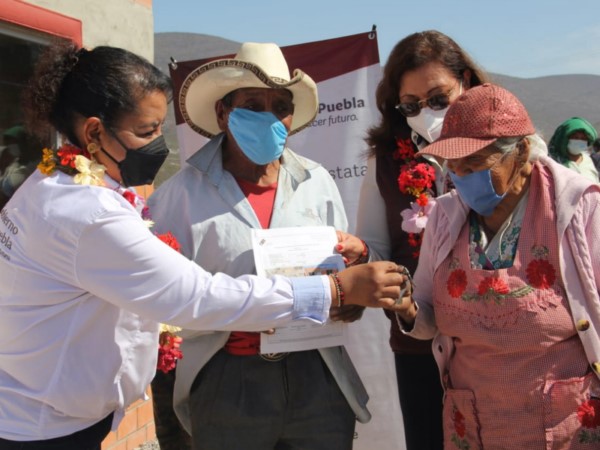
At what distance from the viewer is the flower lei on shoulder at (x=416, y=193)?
2.79 meters

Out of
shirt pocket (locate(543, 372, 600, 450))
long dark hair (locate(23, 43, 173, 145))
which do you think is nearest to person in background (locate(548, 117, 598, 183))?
shirt pocket (locate(543, 372, 600, 450))

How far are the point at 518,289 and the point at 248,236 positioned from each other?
1.04m

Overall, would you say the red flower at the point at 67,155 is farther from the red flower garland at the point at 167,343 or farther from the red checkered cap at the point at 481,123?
the red checkered cap at the point at 481,123

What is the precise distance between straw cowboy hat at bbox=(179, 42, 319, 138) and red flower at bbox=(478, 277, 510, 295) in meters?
1.15

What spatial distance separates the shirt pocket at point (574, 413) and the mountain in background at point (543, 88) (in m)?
8.40

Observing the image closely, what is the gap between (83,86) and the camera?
2.15 metres

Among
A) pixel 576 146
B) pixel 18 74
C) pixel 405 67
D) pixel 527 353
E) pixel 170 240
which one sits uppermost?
pixel 576 146

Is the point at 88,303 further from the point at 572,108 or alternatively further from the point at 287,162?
the point at 572,108

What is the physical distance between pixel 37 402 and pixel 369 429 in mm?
2809

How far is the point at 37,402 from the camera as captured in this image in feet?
6.61

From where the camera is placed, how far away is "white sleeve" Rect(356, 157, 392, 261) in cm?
299

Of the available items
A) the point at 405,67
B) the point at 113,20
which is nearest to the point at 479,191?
the point at 405,67

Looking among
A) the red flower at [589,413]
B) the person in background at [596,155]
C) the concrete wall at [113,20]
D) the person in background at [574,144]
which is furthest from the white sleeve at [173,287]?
the person in background at [596,155]

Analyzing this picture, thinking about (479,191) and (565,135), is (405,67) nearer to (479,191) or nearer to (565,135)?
(479,191)
